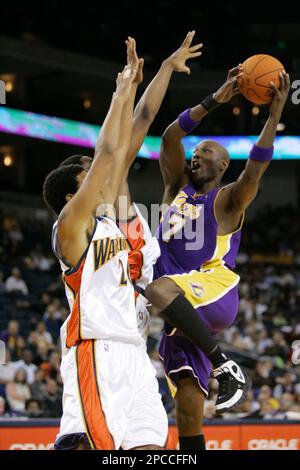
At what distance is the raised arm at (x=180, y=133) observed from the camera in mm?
5293

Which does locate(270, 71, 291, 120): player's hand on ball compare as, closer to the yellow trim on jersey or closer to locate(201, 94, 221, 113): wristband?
locate(201, 94, 221, 113): wristband

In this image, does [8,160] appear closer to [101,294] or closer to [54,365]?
[54,365]

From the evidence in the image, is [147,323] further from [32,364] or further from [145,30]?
[145,30]

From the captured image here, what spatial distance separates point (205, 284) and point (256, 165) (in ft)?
2.76

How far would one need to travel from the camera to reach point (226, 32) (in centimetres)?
2477

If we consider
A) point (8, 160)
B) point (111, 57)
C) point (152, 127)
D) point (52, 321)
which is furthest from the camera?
point (8, 160)

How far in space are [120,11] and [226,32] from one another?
3.40m

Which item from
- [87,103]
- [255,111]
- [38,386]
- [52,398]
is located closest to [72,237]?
[52,398]

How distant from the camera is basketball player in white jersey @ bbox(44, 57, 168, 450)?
13.1ft

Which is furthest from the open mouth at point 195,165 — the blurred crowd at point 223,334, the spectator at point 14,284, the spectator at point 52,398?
the spectator at point 14,284

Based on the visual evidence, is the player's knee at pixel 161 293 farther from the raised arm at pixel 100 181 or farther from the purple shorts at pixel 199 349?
the raised arm at pixel 100 181

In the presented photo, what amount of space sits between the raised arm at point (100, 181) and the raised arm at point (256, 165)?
3.58 ft

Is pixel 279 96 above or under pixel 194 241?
above

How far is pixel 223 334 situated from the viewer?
1622 cm
